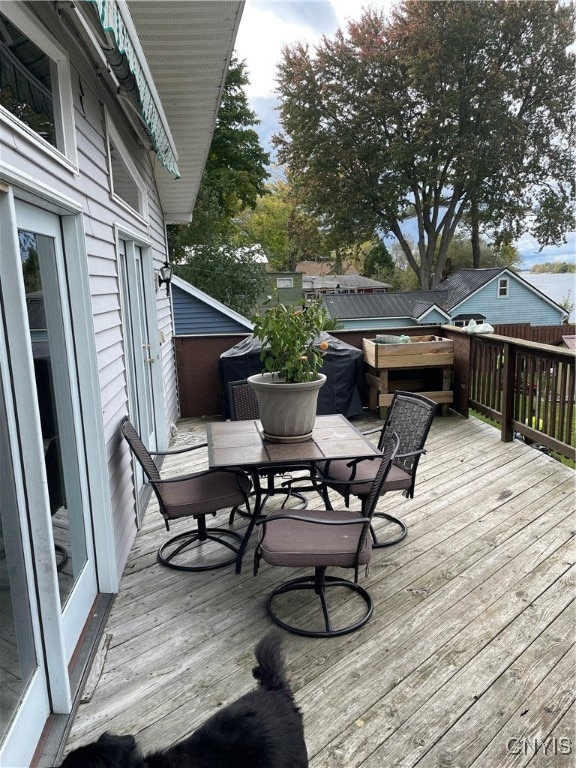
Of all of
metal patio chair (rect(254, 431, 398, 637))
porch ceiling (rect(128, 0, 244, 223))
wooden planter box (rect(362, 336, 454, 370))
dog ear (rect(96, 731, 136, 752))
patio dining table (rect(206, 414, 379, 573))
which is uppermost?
porch ceiling (rect(128, 0, 244, 223))

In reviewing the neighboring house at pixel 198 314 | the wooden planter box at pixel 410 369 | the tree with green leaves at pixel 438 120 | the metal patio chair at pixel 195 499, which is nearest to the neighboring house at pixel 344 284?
the tree with green leaves at pixel 438 120

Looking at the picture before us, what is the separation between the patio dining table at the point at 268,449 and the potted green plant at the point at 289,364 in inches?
6.0

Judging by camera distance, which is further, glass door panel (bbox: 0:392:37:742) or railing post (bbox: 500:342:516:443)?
railing post (bbox: 500:342:516:443)

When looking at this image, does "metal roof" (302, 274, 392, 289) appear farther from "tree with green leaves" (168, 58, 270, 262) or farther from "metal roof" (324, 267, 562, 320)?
"tree with green leaves" (168, 58, 270, 262)

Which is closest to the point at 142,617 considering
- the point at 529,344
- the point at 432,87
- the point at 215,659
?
the point at 215,659

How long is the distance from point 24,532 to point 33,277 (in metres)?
0.93

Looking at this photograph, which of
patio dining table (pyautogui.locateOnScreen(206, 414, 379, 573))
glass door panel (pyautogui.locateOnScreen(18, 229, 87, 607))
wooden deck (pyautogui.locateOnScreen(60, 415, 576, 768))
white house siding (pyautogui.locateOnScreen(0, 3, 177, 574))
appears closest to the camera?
wooden deck (pyautogui.locateOnScreen(60, 415, 576, 768))

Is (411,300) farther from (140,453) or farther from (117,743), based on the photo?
(117,743)

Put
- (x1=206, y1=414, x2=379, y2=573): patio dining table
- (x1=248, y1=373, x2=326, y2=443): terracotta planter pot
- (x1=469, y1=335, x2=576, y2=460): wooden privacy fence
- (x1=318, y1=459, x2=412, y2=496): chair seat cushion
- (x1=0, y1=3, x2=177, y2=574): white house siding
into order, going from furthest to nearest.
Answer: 1. (x1=469, y1=335, x2=576, y2=460): wooden privacy fence
2. (x1=318, y1=459, x2=412, y2=496): chair seat cushion
3. (x1=248, y1=373, x2=326, y2=443): terracotta planter pot
4. (x1=206, y1=414, x2=379, y2=573): patio dining table
5. (x1=0, y1=3, x2=177, y2=574): white house siding

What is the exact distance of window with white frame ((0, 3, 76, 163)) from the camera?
1.74 m

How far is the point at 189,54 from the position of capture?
3617 mm

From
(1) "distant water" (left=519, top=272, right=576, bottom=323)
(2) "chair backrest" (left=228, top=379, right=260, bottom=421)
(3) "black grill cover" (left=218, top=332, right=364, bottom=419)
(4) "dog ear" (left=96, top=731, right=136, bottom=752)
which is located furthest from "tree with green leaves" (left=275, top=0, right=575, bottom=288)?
(4) "dog ear" (left=96, top=731, right=136, bottom=752)

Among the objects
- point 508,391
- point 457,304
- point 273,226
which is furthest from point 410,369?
point 273,226

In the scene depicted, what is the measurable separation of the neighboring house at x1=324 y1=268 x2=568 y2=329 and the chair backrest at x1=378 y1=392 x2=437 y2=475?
52.0 feet
